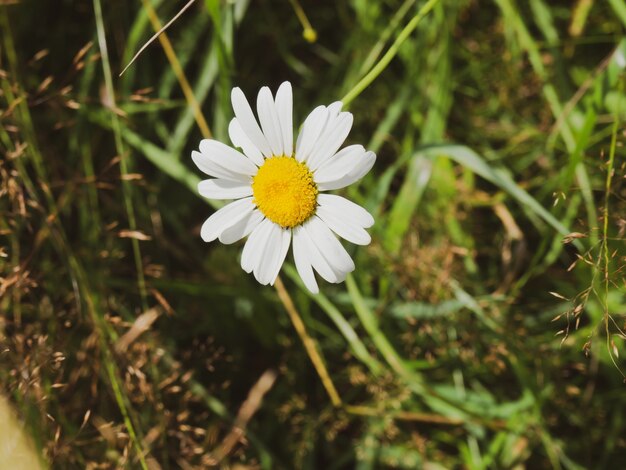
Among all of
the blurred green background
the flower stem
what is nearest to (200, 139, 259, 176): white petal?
the blurred green background

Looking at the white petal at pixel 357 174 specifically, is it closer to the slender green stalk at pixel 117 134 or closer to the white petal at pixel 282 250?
the white petal at pixel 282 250

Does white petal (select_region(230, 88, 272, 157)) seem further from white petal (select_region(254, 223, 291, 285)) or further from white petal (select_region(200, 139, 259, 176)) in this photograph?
white petal (select_region(254, 223, 291, 285))

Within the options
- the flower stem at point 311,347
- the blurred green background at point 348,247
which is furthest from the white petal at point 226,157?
the flower stem at point 311,347

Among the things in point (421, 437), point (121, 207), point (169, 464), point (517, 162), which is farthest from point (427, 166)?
point (169, 464)

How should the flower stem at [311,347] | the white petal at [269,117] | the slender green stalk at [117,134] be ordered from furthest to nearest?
1. the flower stem at [311,347]
2. the slender green stalk at [117,134]
3. the white petal at [269,117]

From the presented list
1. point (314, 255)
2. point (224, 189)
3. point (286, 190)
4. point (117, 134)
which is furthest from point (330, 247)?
point (117, 134)

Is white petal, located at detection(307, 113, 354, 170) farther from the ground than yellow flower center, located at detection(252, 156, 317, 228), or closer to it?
farther from the ground
